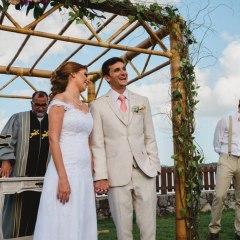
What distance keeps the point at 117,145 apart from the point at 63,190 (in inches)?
29.4

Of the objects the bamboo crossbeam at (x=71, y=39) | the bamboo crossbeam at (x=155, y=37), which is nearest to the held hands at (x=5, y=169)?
the bamboo crossbeam at (x=71, y=39)

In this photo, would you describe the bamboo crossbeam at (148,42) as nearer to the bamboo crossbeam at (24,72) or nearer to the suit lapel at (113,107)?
the bamboo crossbeam at (24,72)

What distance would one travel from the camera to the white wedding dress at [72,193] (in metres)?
3.21

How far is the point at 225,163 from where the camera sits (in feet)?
19.3

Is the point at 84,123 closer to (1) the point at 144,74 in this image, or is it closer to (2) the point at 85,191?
(2) the point at 85,191

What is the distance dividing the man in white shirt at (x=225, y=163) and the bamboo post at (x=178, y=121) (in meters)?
1.05

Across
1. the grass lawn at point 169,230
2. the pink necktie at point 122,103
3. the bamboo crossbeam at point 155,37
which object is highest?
the bamboo crossbeam at point 155,37

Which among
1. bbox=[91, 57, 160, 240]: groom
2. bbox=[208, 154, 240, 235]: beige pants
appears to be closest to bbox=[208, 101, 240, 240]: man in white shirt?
bbox=[208, 154, 240, 235]: beige pants

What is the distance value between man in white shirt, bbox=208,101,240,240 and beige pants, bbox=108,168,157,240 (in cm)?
237

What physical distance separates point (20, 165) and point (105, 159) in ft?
6.35

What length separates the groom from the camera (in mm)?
3621

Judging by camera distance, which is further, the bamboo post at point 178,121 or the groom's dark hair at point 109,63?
the bamboo post at point 178,121

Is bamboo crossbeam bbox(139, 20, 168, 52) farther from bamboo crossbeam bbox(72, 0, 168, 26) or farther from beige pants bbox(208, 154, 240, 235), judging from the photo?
beige pants bbox(208, 154, 240, 235)

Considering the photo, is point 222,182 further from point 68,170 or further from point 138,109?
point 68,170
